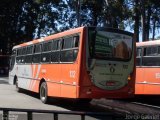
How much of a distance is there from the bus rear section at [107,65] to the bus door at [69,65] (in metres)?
0.41

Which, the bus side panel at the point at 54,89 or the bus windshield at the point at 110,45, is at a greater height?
the bus windshield at the point at 110,45

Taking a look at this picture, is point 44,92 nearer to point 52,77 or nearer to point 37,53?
point 52,77

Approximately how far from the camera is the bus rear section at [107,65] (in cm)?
1289

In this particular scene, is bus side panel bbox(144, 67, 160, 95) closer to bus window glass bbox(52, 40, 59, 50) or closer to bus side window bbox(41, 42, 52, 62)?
bus window glass bbox(52, 40, 59, 50)

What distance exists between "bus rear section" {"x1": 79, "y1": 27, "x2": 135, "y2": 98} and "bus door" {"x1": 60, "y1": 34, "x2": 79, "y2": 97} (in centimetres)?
41

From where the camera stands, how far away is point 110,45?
13.3m

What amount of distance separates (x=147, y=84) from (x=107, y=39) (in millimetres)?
4123

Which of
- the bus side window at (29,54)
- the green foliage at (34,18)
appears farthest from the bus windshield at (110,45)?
the green foliage at (34,18)

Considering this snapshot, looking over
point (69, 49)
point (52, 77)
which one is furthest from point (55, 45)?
point (69, 49)

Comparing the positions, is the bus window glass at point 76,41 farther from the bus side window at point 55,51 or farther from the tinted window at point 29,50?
the tinted window at point 29,50

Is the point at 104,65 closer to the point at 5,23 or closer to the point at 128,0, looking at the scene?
the point at 128,0

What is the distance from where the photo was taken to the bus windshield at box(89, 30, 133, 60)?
1308 centimetres

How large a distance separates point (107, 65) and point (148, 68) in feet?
12.5

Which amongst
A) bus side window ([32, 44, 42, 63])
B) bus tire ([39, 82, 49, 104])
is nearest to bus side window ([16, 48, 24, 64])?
bus side window ([32, 44, 42, 63])
